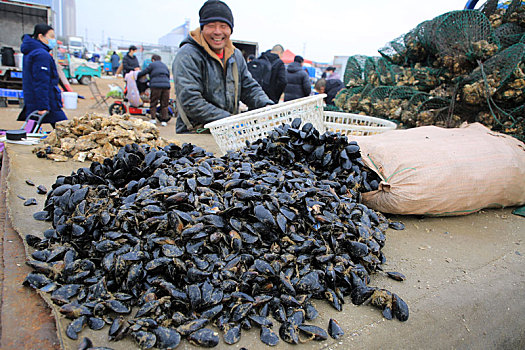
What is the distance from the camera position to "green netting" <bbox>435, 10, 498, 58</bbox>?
3146 millimetres

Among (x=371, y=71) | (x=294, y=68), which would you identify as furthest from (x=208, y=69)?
(x=294, y=68)

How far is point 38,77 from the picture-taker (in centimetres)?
425

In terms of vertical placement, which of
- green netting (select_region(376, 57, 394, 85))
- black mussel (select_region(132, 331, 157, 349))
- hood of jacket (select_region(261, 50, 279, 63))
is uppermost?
hood of jacket (select_region(261, 50, 279, 63))

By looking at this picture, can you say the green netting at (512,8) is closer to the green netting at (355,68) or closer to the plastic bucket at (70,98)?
the green netting at (355,68)

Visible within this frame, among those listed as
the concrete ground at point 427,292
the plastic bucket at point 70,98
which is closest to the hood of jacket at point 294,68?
the plastic bucket at point 70,98

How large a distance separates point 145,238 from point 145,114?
8.66 metres

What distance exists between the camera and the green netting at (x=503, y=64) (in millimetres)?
2797

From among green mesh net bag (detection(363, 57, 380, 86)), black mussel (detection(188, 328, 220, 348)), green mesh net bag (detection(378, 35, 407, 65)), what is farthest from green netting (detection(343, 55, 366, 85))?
black mussel (detection(188, 328, 220, 348))

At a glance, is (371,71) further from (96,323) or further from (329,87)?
(96,323)

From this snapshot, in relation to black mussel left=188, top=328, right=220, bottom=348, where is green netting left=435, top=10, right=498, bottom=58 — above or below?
above

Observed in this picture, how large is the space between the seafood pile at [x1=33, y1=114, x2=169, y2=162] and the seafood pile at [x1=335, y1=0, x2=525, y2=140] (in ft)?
8.43

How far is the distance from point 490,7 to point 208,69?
3.13 meters

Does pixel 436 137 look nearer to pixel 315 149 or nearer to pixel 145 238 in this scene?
pixel 315 149

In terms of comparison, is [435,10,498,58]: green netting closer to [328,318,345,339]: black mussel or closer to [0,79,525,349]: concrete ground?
[0,79,525,349]: concrete ground
